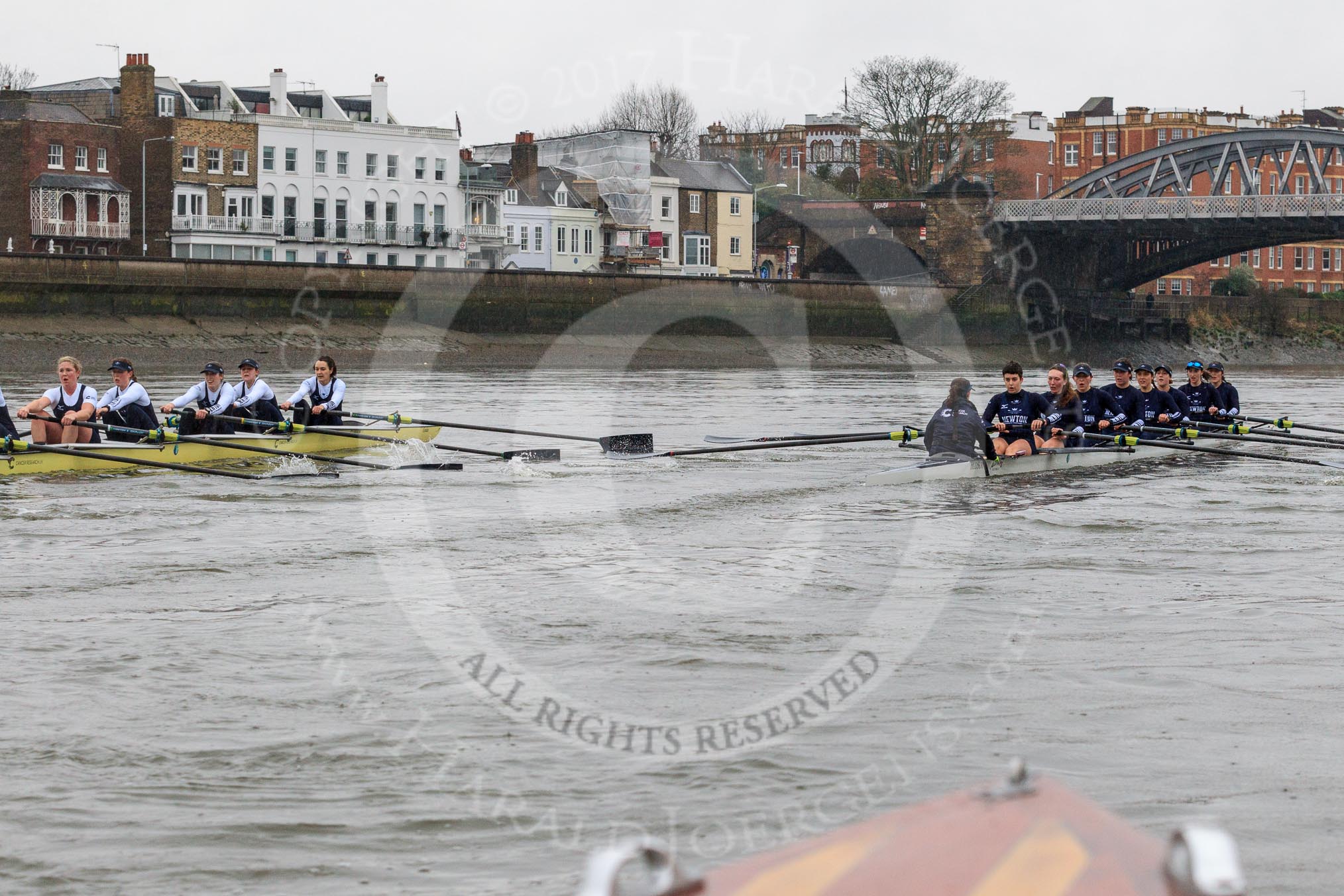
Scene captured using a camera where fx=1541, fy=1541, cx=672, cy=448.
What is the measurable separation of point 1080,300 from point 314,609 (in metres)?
66.9

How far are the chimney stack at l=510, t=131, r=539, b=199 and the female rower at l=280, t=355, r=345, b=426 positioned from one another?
51.3 m

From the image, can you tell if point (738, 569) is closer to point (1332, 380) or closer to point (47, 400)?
point (47, 400)

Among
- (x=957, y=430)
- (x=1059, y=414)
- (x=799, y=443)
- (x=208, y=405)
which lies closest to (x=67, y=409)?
(x=208, y=405)

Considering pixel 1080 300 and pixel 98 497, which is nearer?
pixel 98 497

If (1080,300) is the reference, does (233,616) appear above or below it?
below

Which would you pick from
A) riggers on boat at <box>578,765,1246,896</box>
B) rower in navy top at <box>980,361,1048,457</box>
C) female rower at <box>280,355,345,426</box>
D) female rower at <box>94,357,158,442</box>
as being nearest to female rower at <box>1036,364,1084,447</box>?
rower in navy top at <box>980,361,1048,457</box>

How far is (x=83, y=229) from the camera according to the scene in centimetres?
5947

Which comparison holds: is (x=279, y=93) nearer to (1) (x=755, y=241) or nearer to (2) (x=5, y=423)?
(1) (x=755, y=241)

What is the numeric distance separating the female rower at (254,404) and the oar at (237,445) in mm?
537

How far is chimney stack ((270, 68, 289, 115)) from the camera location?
6556cm

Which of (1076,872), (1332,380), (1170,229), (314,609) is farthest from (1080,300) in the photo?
(1076,872)

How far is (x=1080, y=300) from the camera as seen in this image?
240 ft

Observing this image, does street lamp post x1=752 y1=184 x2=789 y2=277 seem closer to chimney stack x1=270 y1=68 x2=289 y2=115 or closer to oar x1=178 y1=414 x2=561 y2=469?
chimney stack x1=270 y1=68 x2=289 y2=115

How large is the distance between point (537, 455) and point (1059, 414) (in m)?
6.53
